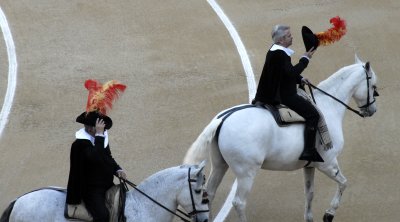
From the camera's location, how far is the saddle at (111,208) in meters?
9.98

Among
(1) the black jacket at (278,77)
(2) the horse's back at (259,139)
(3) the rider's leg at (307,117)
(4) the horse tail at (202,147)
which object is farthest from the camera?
(3) the rider's leg at (307,117)

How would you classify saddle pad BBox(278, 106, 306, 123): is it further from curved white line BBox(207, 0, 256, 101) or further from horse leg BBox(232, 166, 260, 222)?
curved white line BBox(207, 0, 256, 101)

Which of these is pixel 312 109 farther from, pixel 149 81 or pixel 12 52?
pixel 12 52

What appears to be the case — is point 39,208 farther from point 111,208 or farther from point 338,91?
point 338,91

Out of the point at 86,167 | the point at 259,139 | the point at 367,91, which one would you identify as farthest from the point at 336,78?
the point at 86,167

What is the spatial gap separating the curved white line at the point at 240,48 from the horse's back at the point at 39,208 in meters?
6.66

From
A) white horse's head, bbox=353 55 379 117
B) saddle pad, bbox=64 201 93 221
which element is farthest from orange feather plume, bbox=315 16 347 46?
saddle pad, bbox=64 201 93 221

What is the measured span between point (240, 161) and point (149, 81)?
547 centimetres

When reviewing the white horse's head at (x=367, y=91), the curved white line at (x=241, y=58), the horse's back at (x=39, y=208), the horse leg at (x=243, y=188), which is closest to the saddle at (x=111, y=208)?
the horse's back at (x=39, y=208)

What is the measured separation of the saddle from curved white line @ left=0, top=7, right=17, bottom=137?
218 inches

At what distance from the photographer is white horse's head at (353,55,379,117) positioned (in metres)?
13.1

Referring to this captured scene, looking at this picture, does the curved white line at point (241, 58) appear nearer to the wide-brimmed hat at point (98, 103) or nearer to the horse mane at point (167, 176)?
the horse mane at point (167, 176)

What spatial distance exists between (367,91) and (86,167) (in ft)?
16.2

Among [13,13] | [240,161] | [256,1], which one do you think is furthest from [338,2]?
[240,161]
